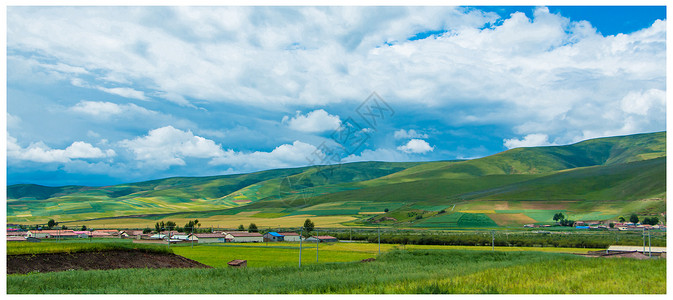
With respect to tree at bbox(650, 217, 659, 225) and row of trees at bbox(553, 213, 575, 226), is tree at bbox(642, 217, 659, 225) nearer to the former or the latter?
tree at bbox(650, 217, 659, 225)

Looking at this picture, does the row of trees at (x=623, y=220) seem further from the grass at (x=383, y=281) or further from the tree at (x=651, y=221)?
the grass at (x=383, y=281)

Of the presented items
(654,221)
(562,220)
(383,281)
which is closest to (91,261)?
(383,281)

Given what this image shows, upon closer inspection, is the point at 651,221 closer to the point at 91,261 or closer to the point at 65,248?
the point at 91,261

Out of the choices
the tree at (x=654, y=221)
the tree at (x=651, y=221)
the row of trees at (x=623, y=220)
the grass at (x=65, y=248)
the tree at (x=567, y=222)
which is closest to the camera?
the grass at (x=65, y=248)

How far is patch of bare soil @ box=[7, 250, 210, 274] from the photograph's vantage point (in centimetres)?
2380

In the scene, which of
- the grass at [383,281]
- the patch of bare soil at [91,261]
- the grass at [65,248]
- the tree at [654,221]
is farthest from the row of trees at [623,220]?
the grass at [65,248]

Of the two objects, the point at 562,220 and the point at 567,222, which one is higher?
the point at 562,220

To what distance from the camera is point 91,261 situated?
26906 mm

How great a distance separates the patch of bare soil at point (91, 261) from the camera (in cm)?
2380

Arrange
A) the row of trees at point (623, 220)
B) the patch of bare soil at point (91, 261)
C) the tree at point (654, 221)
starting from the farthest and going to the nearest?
the row of trees at point (623, 220) → the tree at point (654, 221) → the patch of bare soil at point (91, 261)

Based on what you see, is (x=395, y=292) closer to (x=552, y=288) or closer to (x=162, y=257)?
(x=552, y=288)

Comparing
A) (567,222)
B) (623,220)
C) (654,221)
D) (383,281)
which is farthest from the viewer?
(567,222)

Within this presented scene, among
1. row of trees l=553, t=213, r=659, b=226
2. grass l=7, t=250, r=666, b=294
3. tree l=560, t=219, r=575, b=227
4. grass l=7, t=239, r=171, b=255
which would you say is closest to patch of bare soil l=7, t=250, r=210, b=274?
grass l=7, t=239, r=171, b=255
